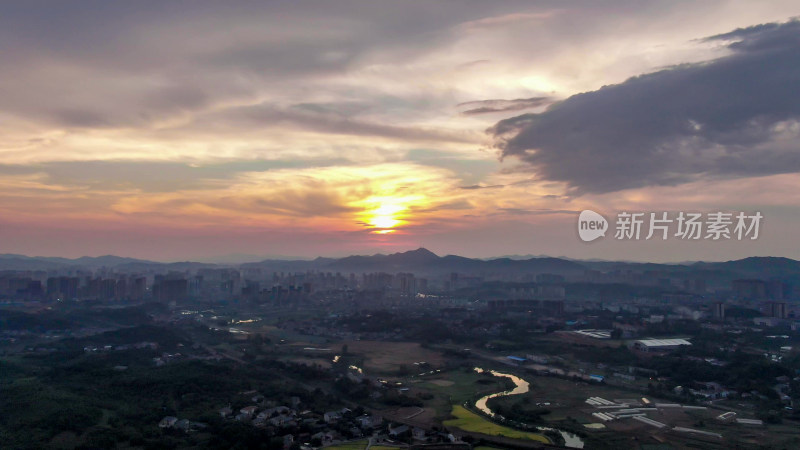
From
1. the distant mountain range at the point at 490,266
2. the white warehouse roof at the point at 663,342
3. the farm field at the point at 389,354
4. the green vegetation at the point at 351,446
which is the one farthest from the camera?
the distant mountain range at the point at 490,266

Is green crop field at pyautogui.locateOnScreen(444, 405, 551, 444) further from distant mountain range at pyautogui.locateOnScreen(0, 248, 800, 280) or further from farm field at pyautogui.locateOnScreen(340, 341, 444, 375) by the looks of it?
distant mountain range at pyautogui.locateOnScreen(0, 248, 800, 280)

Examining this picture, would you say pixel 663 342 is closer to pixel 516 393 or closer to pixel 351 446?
pixel 516 393

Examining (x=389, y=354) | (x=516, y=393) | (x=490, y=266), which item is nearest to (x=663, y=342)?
(x=516, y=393)

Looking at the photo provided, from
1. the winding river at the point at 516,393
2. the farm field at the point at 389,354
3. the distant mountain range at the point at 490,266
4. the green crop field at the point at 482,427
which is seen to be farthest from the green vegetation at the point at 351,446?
the distant mountain range at the point at 490,266

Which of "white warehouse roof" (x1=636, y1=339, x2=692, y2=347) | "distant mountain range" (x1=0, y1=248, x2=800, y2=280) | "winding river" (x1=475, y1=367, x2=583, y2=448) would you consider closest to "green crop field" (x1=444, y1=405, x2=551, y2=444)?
"winding river" (x1=475, y1=367, x2=583, y2=448)

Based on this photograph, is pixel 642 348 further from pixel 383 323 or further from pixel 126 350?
Answer: pixel 126 350

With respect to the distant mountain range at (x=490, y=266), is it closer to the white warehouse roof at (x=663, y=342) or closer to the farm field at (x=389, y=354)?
the white warehouse roof at (x=663, y=342)
